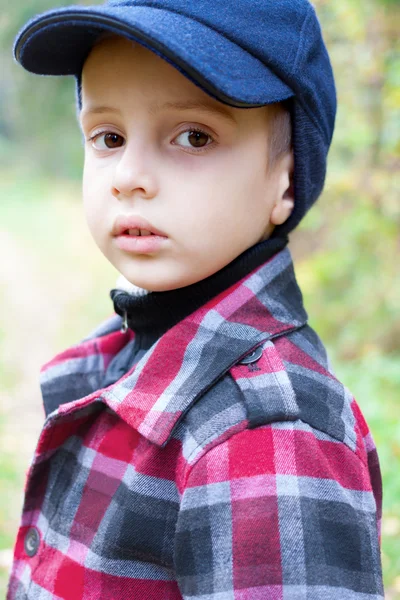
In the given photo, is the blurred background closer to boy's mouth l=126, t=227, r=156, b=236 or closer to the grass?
the grass

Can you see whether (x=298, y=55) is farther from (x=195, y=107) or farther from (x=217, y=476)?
(x=217, y=476)

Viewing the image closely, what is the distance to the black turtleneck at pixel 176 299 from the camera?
141 cm

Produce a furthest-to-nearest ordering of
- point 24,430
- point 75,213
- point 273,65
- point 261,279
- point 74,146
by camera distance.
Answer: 1. point 74,146
2. point 75,213
3. point 24,430
4. point 261,279
5. point 273,65

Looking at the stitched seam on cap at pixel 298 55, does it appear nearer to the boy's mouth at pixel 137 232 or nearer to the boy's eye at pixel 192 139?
the boy's eye at pixel 192 139

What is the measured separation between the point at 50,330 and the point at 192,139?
5.15 m

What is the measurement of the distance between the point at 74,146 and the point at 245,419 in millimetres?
13265

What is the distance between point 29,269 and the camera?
8250 millimetres

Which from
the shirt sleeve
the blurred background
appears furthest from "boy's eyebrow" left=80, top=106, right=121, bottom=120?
the blurred background

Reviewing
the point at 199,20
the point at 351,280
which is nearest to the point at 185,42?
the point at 199,20

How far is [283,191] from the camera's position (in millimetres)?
1444

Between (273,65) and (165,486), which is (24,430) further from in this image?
(273,65)

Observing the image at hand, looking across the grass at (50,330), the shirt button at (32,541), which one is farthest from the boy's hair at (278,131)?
the grass at (50,330)

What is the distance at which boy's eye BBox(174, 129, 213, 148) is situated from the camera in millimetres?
1272

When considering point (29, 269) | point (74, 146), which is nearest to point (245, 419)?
point (29, 269)
